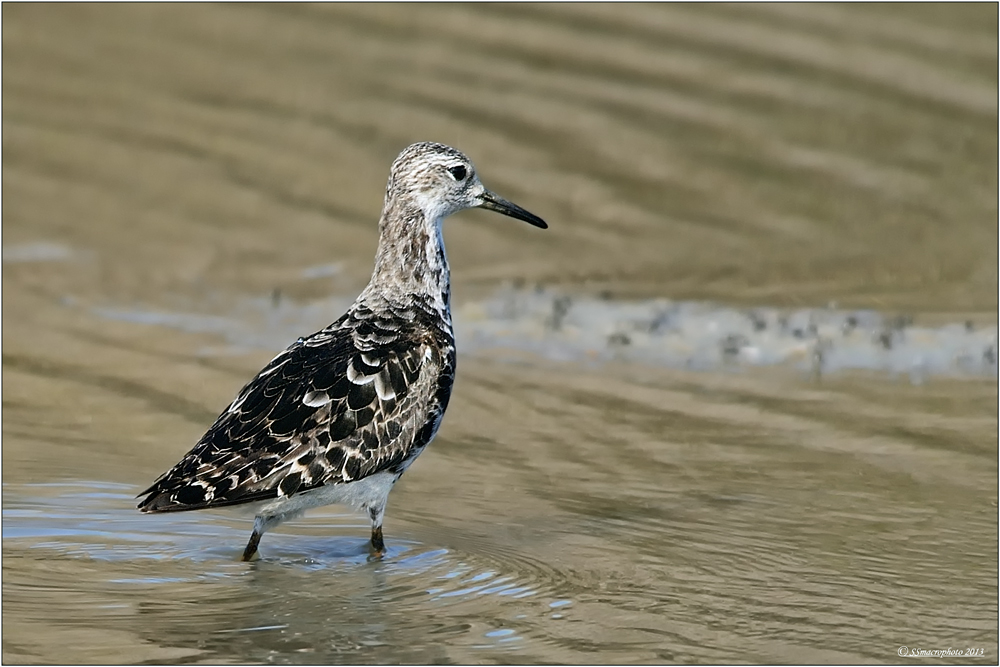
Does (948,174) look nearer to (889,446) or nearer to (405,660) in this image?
(889,446)

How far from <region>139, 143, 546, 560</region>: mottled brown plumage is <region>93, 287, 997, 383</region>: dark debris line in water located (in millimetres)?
2237

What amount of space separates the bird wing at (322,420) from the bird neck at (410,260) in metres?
0.36

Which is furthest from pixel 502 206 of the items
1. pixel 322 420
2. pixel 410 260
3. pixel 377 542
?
pixel 377 542

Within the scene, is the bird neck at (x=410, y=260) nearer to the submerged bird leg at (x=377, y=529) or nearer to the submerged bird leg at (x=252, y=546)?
the submerged bird leg at (x=377, y=529)

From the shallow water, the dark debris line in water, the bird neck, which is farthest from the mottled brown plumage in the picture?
the dark debris line in water

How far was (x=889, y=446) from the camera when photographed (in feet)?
29.1

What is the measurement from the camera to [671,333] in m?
10.7

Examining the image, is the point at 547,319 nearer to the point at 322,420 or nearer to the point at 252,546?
the point at 322,420

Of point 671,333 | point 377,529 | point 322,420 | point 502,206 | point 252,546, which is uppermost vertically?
point 502,206

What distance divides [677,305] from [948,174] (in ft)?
9.78

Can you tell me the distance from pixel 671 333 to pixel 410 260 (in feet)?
9.36

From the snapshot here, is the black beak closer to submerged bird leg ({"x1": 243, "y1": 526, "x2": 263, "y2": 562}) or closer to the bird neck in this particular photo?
the bird neck

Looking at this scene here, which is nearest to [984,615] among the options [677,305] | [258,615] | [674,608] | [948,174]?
[674,608]

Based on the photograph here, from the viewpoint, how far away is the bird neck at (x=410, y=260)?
27.1ft
